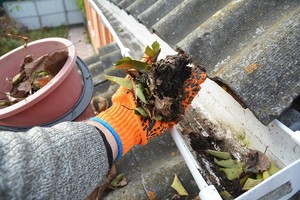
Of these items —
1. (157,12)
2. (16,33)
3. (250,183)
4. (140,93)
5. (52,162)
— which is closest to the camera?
(52,162)

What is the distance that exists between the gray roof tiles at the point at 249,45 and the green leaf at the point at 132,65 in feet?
0.77

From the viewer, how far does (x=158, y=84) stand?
1.17 meters

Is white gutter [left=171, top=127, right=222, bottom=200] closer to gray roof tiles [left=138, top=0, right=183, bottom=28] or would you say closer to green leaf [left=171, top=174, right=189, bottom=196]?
green leaf [left=171, top=174, right=189, bottom=196]

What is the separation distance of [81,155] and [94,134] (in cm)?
12

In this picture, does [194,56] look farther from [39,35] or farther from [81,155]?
[39,35]

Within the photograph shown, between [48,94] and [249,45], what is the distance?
3.50ft

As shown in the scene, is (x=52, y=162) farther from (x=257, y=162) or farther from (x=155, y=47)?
(x=257, y=162)

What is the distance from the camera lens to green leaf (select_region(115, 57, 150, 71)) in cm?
123

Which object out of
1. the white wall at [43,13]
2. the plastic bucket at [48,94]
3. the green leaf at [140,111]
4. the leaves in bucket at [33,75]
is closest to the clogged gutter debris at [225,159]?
the green leaf at [140,111]

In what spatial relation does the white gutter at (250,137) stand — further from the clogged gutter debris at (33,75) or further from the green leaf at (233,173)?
the clogged gutter debris at (33,75)

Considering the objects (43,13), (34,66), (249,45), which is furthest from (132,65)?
(43,13)

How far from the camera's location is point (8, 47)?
1033 centimetres

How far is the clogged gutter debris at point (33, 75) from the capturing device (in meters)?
1.64

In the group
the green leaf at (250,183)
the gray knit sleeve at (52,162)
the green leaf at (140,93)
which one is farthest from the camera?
the green leaf at (140,93)
